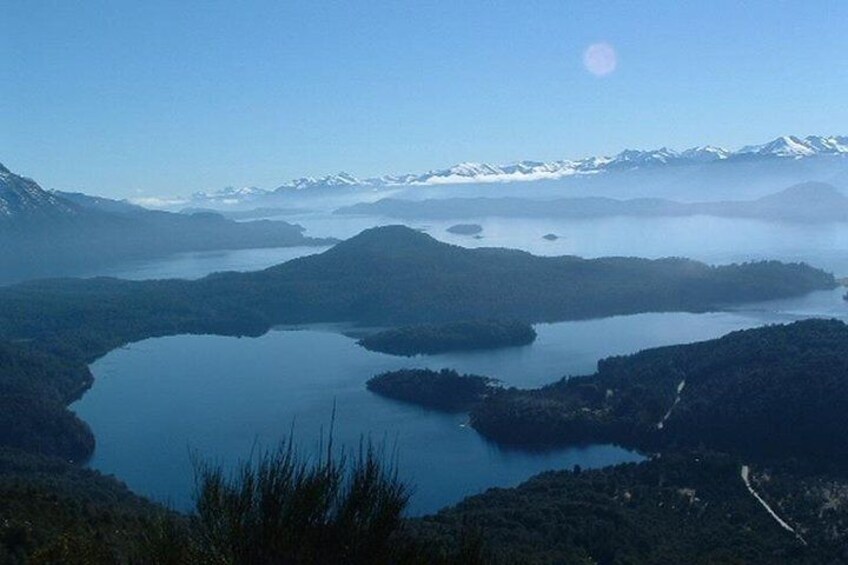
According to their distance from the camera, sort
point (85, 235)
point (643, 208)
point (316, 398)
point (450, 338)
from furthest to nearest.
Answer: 1. point (643, 208)
2. point (85, 235)
3. point (450, 338)
4. point (316, 398)

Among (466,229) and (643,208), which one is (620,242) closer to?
(466,229)

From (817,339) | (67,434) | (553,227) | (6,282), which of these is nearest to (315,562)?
(67,434)

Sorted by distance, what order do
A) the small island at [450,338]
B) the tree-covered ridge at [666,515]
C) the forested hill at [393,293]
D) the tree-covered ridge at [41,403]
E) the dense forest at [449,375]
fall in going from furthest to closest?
the forested hill at [393,293] < the small island at [450,338] < the tree-covered ridge at [41,403] < the tree-covered ridge at [666,515] < the dense forest at [449,375]

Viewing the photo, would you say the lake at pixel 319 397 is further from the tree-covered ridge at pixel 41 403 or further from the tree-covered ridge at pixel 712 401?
the tree-covered ridge at pixel 712 401

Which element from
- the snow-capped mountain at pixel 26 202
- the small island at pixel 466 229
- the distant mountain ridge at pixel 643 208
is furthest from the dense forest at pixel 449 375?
the distant mountain ridge at pixel 643 208

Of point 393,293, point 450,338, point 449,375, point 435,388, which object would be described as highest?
point 393,293

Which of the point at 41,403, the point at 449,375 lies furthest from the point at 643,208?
the point at 41,403

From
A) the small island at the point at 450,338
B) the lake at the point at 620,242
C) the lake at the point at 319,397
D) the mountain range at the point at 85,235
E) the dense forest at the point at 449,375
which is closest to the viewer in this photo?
the dense forest at the point at 449,375
